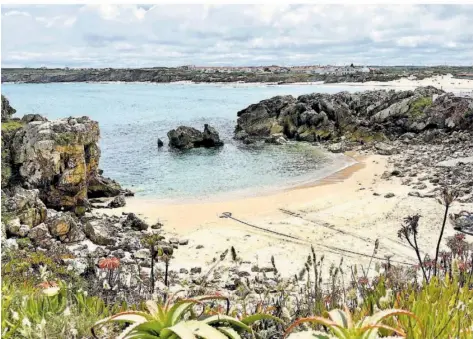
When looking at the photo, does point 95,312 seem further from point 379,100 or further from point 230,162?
point 379,100

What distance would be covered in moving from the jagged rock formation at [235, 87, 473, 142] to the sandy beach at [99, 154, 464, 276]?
15.1 m

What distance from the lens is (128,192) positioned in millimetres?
22156

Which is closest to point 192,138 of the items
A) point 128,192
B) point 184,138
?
point 184,138

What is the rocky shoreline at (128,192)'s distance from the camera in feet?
36.2

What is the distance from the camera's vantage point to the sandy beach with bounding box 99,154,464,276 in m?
13.3

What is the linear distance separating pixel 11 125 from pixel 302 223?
11.1 meters

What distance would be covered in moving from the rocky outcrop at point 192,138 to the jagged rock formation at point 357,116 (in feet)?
10.7

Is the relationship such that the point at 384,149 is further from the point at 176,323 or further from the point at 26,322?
the point at 26,322

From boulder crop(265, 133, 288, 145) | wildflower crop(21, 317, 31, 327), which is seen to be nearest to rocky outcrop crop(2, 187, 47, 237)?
wildflower crop(21, 317, 31, 327)

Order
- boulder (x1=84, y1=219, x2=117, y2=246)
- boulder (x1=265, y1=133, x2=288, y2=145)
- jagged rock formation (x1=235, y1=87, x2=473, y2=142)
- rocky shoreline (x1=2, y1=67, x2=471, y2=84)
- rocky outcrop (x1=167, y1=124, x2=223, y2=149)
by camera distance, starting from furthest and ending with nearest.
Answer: rocky shoreline (x1=2, y1=67, x2=471, y2=84), boulder (x1=265, y1=133, x2=288, y2=145), rocky outcrop (x1=167, y1=124, x2=223, y2=149), jagged rock formation (x1=235, y1=87, x2=473, y2=142), boulder (x1=84, y1=219, x2=117, y2=246)

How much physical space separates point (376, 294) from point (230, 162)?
27.0 meters

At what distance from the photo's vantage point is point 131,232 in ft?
50.1

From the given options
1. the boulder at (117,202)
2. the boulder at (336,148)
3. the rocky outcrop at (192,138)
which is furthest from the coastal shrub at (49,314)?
the rocky outcrop at (192,138)

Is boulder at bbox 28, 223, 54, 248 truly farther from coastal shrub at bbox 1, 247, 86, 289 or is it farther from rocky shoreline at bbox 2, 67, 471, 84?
rocky shoreline at bbox 2, 67, 471, 84
